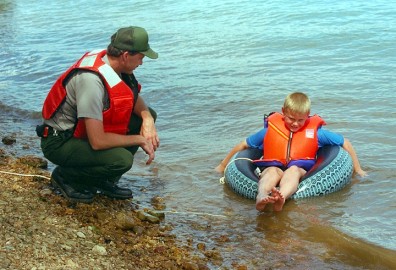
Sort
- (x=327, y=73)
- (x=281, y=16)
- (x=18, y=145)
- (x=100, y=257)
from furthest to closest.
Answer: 1. (x=281, y=16)
2. (x=327, y=73)
3. (x=18, y=145)
4. (x=100, y=257)

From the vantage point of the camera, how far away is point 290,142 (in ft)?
22.8

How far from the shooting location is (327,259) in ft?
16.9

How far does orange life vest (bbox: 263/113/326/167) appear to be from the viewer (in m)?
6.95

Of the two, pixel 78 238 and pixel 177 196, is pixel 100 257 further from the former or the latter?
pixel 177 196

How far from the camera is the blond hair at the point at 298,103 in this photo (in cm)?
661

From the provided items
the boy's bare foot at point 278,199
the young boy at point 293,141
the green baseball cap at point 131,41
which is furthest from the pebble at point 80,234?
the young boy at point 293,141

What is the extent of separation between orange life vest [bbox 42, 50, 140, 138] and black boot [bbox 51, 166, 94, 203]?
0.52 m

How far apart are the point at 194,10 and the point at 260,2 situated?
6.73ft

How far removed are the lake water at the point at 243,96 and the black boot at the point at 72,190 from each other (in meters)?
0.70

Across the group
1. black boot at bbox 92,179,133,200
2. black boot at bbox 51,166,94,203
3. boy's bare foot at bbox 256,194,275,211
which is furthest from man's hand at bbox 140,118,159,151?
boy's bare foot at bbox 256,194,275,211

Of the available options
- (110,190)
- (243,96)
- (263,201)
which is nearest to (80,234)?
(110,190)

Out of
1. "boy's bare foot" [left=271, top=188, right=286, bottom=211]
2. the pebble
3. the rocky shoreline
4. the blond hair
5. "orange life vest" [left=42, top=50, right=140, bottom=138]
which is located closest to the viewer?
the rocky shoreline

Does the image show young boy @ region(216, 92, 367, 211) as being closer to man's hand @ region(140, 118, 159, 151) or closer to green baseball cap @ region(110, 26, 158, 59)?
man's hand @ region(140, 118, 159, 151)

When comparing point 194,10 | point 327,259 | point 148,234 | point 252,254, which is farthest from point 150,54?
point 194,10
